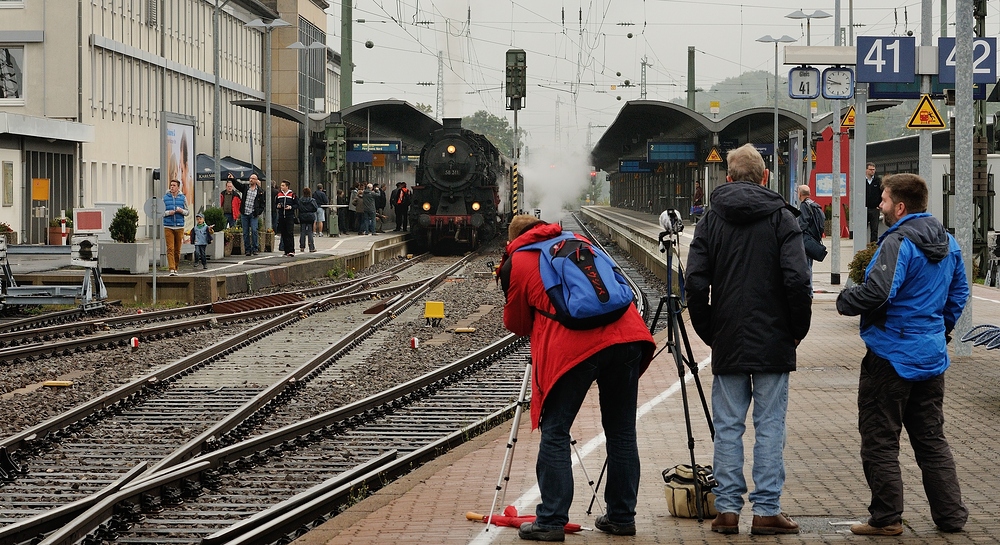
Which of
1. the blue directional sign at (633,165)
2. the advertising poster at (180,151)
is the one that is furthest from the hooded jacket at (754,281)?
the blue directional sign at (633,165)

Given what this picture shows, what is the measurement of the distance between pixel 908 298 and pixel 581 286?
5.22 ft

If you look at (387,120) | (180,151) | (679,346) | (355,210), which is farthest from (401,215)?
(679,346)

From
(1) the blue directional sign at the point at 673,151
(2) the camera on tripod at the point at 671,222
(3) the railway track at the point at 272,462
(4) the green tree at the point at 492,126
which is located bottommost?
(3) the railway track at the point at 272,462

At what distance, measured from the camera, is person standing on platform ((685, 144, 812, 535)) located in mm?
6184

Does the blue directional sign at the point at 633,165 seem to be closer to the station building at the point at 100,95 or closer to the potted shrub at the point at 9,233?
the station building at the point at 100,95

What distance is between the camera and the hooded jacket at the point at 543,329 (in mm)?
6148

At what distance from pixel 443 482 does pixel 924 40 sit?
1507 centimetres

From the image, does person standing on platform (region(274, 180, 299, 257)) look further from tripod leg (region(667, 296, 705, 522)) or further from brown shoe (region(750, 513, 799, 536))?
brown shoe (region(750, 513, 799, 536))

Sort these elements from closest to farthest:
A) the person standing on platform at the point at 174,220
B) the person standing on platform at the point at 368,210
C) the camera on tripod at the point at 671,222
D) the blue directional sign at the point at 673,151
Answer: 1. the camera on tripod at the point at 671,222
2. the person standing on platform at the point at 174,220
3. the person standing on platform at the point at 368,210
4. the blue directional sign at the point at 673,151

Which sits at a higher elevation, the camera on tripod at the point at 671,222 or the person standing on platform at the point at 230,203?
the person standing on platform at the point at 230,203

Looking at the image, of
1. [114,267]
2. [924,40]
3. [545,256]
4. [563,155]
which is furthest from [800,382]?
[563,155]

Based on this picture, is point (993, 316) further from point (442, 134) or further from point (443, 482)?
point (442, 134)

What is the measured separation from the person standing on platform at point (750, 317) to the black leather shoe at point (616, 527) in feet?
1.26

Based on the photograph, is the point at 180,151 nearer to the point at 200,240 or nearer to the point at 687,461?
the point at 200,240
